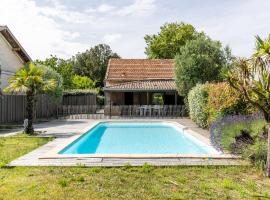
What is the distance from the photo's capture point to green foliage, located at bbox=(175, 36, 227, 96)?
24188 millimetres

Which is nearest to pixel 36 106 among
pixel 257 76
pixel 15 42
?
pixel 15 42

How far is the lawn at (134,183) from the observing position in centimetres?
604

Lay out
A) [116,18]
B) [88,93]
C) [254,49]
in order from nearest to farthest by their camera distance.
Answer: [254,49]
[116,18]
[88,93]

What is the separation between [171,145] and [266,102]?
727cm

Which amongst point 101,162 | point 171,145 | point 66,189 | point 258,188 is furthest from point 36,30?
point 258,188

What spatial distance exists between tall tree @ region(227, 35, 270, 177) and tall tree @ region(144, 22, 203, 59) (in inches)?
1743

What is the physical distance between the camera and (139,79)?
1355 inches

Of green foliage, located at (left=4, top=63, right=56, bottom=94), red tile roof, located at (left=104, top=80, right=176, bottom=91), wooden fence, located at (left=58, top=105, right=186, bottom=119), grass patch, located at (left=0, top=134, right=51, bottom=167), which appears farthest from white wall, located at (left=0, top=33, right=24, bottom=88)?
grass patch, located at (left=0, top=134, right=51, bottom=167)

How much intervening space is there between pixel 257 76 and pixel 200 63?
56.6ft

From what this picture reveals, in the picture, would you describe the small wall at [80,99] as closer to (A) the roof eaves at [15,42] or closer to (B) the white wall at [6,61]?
(A) the roof eaves at [15,42]

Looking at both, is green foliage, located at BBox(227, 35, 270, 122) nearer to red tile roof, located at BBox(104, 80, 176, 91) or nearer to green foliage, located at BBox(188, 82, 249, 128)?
green foliage, located at BBox(188, 82, 249, 128)

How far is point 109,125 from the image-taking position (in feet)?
74.5

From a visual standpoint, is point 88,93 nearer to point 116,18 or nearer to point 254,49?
point 116,18

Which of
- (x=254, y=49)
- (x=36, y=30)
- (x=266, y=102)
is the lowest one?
(x=266, y=102)
